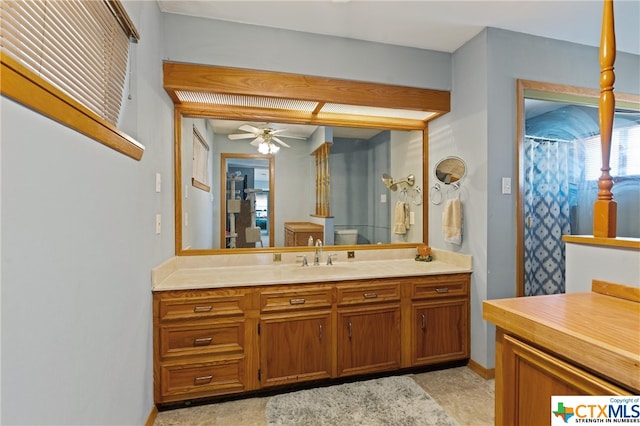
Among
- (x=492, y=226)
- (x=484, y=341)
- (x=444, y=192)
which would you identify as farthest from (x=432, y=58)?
(x=484, y=341)

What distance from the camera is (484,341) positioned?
7.55 feet

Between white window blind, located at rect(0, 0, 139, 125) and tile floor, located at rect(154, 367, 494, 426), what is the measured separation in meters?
1.79

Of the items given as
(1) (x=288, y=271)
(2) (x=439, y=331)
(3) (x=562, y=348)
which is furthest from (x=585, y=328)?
(1) (x=288, y=271)

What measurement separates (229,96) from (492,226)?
2257 mm

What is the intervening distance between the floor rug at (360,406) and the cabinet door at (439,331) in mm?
272

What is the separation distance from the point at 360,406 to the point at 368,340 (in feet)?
1.40

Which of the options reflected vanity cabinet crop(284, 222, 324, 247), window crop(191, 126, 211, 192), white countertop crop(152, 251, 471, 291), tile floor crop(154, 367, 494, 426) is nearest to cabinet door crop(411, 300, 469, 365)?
tile floor crop(154, 367, 494, 426)

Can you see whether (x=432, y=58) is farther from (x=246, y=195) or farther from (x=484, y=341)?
(x=484, y=341)

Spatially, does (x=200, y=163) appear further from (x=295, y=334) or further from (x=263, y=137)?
(x=295, y=334)

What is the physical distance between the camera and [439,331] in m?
2.38

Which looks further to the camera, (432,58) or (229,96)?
(432,58)

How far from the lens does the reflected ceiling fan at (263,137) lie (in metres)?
2.55

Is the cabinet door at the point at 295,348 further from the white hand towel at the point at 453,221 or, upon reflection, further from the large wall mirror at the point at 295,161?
the white hand towel at the point at 453,221

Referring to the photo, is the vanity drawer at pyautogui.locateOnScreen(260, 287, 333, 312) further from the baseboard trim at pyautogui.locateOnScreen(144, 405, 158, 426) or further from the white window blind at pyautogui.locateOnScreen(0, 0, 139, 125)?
the white window blind at pyautogui.locateOnScreen(0, 0, 139, 125)
